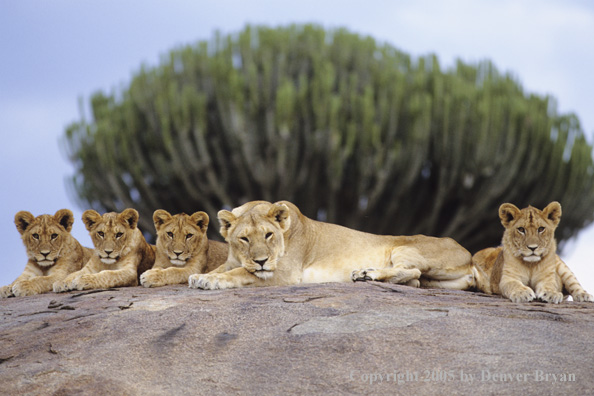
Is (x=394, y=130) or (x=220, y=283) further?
(x=394, y=130)

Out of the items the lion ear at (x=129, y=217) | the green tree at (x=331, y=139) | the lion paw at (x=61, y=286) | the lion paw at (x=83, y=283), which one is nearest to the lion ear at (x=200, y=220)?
the lion ear at (x=129, y=217)

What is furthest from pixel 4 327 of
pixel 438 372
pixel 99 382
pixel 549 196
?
pixel 549 196

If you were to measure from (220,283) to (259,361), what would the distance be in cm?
173

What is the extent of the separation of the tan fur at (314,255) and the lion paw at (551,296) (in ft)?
3.85

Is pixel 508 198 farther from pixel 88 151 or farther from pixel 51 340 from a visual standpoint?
pixel 51 340

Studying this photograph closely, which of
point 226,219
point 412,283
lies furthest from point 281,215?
point 412,283

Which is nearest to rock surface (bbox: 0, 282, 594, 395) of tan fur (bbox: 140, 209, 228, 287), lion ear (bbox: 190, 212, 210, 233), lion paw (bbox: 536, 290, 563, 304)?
lion paw (bbox: 536, 290, 563, 304)

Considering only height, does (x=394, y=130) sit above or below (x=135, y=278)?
above

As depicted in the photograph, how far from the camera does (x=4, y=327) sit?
5.59 m

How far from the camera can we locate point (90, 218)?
22.7ft

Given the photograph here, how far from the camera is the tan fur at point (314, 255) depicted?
21.2 ft

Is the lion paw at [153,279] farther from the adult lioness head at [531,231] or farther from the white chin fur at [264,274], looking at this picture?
the adult lioness head at [531,231]

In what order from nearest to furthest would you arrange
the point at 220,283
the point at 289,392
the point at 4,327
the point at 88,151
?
the point at 289,392 → the point at 4,327 → the point at 220,283 → the point at 88,151

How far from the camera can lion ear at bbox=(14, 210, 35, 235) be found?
7.05 m
